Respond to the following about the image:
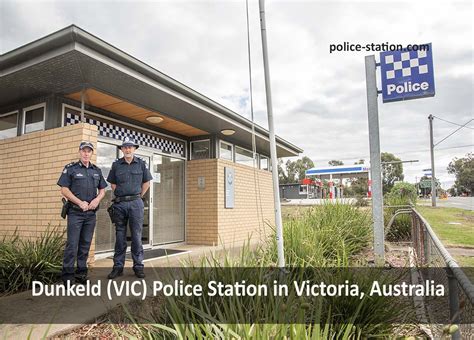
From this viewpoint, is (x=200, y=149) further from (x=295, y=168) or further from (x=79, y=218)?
(x=295, y=168)

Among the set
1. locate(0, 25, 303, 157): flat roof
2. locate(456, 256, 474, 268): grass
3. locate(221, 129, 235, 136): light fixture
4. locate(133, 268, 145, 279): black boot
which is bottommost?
locate(456, 256, 474, 268): grass

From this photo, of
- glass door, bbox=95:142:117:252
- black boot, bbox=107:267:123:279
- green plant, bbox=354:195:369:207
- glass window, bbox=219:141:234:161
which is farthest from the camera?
glass window, bbox=219:141:234:161

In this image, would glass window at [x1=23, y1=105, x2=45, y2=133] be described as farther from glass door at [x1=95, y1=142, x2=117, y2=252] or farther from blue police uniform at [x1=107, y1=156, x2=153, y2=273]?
blue police uniform at [x1=107, y1=156, x2=153, y2=273]

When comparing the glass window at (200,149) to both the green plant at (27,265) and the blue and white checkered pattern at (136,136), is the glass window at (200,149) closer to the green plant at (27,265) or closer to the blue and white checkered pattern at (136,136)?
the blue and white checkered pattern at (136,136)

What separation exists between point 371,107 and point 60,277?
5.09 m

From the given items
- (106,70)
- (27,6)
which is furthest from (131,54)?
(27,6)

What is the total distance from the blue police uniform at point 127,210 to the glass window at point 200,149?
4.18 m

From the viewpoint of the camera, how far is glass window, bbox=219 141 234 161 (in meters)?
9.30

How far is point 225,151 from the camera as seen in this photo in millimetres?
9578

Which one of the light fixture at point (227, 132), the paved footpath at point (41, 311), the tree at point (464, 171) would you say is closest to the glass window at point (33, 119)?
the paved footpath at point (41, 311)

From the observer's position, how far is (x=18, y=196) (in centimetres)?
587

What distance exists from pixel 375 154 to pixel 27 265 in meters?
5.07

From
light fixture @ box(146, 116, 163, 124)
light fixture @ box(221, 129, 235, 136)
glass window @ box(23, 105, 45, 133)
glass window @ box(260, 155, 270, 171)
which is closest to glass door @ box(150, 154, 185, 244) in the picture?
light fixture @ box(146, 116, 163, 124)

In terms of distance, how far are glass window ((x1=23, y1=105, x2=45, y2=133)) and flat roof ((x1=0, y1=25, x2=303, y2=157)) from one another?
264 mm
